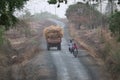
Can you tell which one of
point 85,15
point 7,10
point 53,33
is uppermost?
point 7,10

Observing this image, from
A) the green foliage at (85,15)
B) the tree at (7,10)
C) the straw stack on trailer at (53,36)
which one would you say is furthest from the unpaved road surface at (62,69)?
the green foliage at (85,15)

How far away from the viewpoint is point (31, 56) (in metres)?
44.2

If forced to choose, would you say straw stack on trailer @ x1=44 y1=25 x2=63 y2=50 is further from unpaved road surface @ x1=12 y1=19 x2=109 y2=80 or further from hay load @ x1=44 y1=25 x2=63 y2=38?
unpaved road surface @ x1=12 y1=19 x2=109 y2=80

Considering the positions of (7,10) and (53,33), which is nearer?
(7,10)

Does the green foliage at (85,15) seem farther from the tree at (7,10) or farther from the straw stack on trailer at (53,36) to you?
the tree at (7,10)

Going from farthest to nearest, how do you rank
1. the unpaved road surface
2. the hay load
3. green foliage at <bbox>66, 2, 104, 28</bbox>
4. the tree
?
1. green foliage at <bbox>66, 2, 104, 28</bbox>
2. the hay load
3. the unpaved road surface
4. the tree

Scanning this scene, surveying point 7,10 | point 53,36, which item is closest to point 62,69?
point 53,36

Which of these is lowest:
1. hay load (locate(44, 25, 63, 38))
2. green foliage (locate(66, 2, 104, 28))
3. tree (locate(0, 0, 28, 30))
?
green foliage (locate(66, 2, 104, 28))

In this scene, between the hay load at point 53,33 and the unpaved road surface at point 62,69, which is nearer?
the unpaved road surface at point 62,69

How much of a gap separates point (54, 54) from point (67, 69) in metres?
10.9

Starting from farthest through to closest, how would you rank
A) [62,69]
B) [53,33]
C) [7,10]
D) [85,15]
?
[85,15] → [53,33] → [62,69] → [7,10]

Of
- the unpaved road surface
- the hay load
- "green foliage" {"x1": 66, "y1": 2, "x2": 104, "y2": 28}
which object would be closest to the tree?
the unpaved road surface

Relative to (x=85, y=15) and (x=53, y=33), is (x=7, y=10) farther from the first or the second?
(x=85, y=15)

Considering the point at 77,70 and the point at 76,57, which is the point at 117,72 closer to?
the point at 77,70
